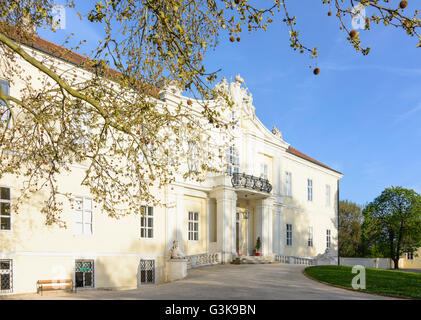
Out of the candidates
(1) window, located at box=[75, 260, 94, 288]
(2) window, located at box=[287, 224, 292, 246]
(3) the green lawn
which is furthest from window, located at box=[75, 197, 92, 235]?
(2) window, located at box=[287, 224, 292, 246]

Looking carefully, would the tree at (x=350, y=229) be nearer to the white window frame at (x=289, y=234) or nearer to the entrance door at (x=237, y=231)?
the white window frame at (x=289, y=234)

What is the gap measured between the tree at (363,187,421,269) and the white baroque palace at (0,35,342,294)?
24.0ft

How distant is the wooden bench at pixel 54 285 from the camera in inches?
590

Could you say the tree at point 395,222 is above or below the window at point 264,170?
below

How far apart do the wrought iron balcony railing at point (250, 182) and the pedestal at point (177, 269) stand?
6.91 m

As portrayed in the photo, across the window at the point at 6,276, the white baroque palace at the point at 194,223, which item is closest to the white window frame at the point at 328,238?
the white baroque palace at the point at 194,223

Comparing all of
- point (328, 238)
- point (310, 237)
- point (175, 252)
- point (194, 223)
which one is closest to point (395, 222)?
point (328, 238)

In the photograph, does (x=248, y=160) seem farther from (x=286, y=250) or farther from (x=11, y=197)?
(x=11, y=197)

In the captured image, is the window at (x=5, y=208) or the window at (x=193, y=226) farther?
the window at (x=193, y=226)

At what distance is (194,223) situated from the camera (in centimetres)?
2344

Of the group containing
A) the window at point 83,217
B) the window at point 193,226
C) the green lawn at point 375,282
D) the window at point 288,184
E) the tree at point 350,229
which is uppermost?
the window at point 288,184

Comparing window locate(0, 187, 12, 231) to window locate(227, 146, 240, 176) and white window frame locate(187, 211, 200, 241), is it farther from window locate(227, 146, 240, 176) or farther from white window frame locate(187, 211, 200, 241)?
window locate(227, 146, 240, 176)

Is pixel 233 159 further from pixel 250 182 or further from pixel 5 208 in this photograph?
pixel 5 208

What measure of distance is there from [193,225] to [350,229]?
28696 millimetres
